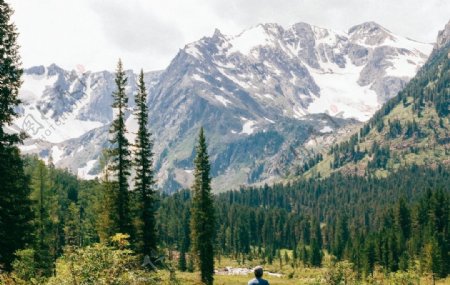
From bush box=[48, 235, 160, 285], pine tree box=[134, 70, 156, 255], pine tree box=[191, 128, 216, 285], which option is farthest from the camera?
pine tree box=[191, 128, 216, 285]

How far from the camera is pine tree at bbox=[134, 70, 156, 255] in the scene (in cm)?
4953

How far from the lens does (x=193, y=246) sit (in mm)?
62250

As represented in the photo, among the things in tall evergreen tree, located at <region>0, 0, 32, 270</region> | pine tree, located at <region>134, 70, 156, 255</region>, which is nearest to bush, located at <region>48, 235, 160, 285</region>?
tall evergreen tree, located at <region>0, 0, 32, 270</region>

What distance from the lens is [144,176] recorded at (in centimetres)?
4959

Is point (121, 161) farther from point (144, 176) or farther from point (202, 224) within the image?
point (202, 224)

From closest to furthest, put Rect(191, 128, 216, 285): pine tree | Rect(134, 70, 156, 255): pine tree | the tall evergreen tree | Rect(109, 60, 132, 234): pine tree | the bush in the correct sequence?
1. the bush
2. the tall evergreen tree
3. Rect(109, 60, 132, 234): pine tree
4. Rect(134, 70, 156, 255): pine tree
5. Rect(191, 128, 216, 285): pine tree

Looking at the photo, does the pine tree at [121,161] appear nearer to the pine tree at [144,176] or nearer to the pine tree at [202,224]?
the pine tree at [144,176]

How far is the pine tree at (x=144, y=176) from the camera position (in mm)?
49531

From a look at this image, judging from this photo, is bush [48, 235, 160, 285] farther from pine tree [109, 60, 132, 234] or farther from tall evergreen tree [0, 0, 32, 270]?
pine tree [109, 60, 132, 234]

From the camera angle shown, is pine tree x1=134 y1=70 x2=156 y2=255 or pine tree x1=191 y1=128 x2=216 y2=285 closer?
pine tree x1=134 y1=70 x2=156 y2=255

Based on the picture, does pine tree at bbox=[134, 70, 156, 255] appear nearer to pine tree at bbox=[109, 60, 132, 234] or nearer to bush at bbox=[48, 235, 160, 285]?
pine tree at bbox=[109, 60, 132, 234]

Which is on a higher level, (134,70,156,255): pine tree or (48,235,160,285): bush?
(134,70,156,255): pine tree

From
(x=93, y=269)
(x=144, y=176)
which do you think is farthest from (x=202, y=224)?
(x=93, y=269)

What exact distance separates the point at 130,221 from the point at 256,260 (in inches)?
5534
